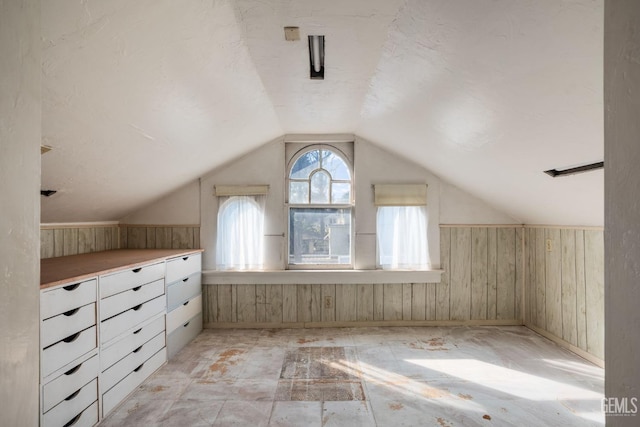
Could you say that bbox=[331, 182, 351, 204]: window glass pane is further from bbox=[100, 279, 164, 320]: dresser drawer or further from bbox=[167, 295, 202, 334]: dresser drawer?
bbox=[100, 279, 164, 320]: dresser drawer

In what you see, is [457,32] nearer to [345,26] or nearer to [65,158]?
[345,26]

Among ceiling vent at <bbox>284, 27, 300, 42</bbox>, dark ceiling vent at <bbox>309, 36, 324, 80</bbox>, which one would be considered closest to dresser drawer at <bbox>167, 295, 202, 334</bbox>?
dark ceiling vent at <bbox>309, 36, 324, 80</bbox>

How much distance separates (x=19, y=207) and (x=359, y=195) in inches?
139

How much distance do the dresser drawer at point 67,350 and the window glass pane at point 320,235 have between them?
2286 mm

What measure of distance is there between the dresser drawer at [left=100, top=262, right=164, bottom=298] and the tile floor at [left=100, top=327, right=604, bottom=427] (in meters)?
0.78

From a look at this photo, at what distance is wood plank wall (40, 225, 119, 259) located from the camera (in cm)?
286

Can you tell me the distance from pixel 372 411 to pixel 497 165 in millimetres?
2127

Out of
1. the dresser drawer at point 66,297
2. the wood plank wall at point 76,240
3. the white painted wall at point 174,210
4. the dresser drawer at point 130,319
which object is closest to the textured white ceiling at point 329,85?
the wood plank wall at point 76,240

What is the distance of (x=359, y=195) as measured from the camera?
3.99 metres

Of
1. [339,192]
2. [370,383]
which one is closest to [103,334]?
[370,383]

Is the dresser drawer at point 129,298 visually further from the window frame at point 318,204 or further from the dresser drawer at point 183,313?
the window frame at point 318,204

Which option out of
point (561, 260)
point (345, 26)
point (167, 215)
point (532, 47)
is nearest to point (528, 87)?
point (532, 47)

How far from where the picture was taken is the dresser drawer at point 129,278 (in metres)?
2.19
